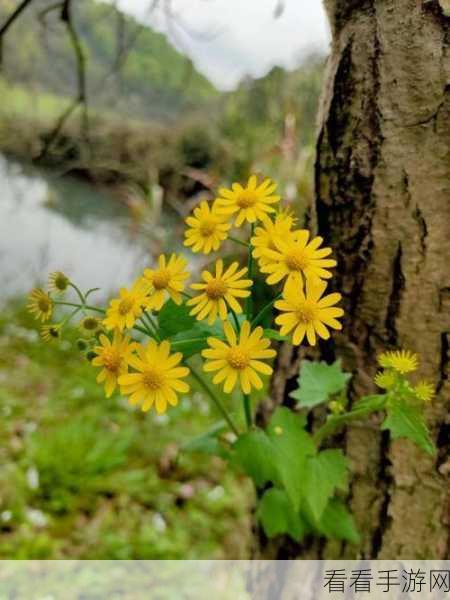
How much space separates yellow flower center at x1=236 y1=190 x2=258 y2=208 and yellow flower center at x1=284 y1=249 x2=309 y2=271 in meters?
0.09

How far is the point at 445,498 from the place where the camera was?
856mm

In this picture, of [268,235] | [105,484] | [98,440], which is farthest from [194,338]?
[98,440]

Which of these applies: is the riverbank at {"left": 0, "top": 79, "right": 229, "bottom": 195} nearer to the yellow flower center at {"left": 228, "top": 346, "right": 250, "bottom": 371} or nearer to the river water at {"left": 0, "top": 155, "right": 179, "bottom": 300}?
the river water at {"left": 0, "top": 155, "right": 179, "bottom": 300}

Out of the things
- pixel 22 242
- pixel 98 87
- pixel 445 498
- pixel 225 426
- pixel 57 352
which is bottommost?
pixel 445 498

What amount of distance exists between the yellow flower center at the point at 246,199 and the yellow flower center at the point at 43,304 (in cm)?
24

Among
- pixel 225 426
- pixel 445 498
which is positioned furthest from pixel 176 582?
pixel 445 498

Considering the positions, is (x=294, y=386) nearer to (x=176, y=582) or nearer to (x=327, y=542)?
(x=327, y=542)

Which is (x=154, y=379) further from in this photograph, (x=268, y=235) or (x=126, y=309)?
→ (x=268, y=235)

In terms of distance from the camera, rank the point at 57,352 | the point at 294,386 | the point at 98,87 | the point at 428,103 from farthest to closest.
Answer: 1. the point at 57,352
2. the point at 98,87
3. the point at 294,386
4. the point at 428,103

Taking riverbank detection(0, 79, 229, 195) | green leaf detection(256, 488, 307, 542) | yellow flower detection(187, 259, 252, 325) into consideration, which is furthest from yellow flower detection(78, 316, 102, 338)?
riverbank detection(0, 79, 229, 195)

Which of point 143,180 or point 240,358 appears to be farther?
point 143,180

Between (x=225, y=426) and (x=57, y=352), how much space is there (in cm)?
270

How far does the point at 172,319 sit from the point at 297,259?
0.17 metres

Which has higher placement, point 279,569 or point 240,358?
point 240,358
